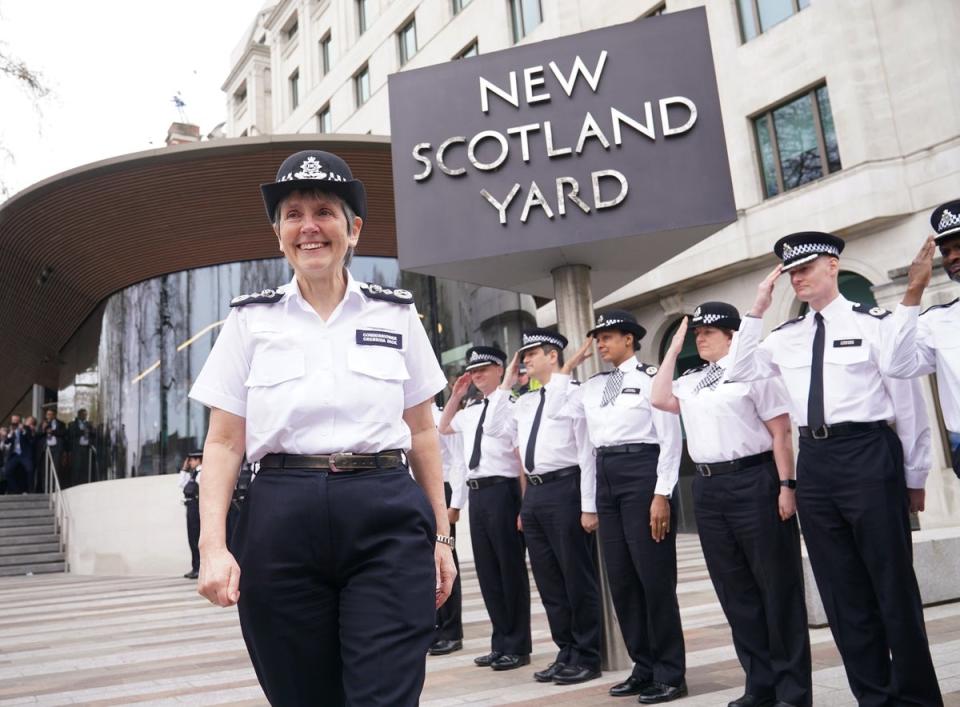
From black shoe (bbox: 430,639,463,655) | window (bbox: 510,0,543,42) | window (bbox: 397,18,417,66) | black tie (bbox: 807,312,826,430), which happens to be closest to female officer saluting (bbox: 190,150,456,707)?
black tie (bbox: 807,312,826,430)

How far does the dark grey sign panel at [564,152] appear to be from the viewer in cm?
560

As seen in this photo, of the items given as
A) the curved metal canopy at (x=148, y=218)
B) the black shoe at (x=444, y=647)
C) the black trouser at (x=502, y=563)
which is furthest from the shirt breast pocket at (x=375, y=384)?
the curved metal canopy at (x=148, y=218)

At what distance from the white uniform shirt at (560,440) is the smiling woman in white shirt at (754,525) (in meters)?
0.91

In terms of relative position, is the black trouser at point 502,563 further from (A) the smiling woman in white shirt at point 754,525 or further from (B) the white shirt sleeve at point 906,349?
(B) the white shirt sleeve at point 906,349

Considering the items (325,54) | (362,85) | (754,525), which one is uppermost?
(325,54)

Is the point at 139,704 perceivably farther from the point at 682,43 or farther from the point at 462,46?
the point at 462,46

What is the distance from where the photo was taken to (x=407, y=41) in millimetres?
27422

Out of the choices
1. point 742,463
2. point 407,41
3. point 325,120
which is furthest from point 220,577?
point 325,120

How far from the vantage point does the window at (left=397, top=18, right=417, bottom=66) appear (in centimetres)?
2700

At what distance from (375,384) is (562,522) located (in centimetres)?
348

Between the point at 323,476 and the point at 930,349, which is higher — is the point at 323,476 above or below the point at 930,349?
below

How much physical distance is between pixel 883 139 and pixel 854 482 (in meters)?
12.9

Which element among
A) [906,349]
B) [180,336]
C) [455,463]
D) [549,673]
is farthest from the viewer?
[180,336]

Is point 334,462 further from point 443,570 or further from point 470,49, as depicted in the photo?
point 470,49
